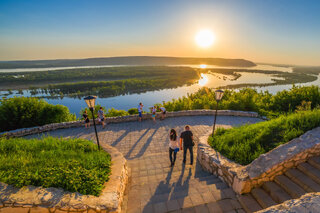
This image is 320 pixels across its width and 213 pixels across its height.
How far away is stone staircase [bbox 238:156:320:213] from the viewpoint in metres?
3.21

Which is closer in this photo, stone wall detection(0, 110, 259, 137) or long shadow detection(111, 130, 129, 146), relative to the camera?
long shadow detection(111, 130, 129, 146)

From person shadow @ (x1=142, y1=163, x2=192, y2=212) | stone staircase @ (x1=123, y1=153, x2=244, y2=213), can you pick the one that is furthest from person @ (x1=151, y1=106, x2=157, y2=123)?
person shadow @ (x1=142, y1=163, x2=192, y2=212)

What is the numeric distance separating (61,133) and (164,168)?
23.4 feet

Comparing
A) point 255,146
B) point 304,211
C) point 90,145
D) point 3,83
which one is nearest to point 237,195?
point 304,211

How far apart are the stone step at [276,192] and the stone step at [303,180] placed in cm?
39

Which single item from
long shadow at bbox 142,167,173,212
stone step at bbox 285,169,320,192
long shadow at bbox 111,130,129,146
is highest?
stone step at bbox 285,169,320,192

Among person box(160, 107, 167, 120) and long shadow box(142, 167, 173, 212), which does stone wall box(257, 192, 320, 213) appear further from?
person box(160, 107, 167, 120)

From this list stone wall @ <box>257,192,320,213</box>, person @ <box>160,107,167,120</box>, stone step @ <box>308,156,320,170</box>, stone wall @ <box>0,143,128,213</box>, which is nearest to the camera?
stone wall @ <box>257,192,320,213</box>

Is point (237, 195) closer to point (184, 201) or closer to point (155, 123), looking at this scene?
point (184, 201)

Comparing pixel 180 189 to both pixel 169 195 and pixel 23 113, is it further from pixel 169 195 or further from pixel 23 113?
pixel 23 113

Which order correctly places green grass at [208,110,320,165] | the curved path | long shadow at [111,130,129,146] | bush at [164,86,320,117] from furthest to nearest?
bush at [164,86,320,117], long shadow at [111,130,129,146], green grass at [208,110,320,165], the curved path

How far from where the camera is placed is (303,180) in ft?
11.0

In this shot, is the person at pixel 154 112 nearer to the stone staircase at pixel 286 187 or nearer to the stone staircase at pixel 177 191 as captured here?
the stone staircase at pixel 177 191

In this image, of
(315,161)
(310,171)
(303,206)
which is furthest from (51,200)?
(315,161)
